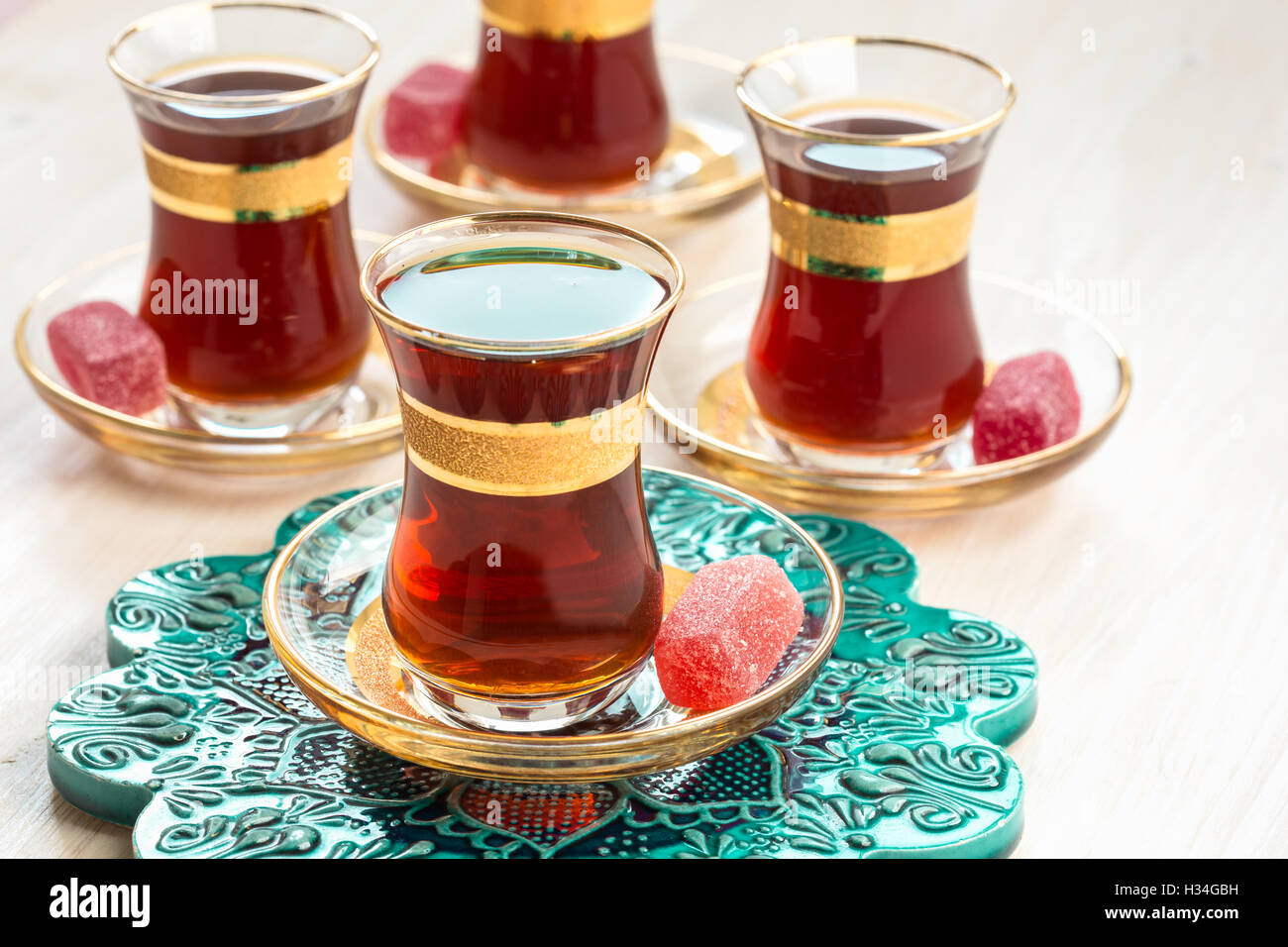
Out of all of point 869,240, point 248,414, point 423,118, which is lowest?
point 248,414

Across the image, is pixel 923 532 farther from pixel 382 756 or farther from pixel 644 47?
pixel 644 47

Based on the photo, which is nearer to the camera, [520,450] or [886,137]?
[520,450]

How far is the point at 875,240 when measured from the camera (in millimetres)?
1065

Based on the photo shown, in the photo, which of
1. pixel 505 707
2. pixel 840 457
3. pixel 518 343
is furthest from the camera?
pixel 840 457

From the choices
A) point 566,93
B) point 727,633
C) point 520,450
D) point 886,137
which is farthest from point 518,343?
point 566,93

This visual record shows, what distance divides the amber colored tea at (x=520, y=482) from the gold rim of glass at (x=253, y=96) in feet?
0.96

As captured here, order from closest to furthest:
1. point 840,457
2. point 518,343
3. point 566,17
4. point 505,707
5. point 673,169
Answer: point 518,343 → point 505,707 → point 840,457 → point 566,17 → point 673,169

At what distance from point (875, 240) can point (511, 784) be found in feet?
1.53

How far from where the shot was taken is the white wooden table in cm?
89

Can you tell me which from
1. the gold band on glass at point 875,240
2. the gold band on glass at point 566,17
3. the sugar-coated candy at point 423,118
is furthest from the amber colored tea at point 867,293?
the sugar-coated candy at point 423,118

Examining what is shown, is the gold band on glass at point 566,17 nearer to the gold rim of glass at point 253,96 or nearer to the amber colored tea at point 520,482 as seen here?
the gold rim of glass at point 253,96

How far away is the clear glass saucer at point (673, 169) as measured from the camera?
1399 millimetres

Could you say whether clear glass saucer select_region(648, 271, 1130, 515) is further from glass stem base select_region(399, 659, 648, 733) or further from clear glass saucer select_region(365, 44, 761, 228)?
glass stem base select_region(399, 659, 648, 733)

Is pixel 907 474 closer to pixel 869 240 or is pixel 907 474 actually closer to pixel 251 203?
pixel 869 240
